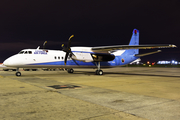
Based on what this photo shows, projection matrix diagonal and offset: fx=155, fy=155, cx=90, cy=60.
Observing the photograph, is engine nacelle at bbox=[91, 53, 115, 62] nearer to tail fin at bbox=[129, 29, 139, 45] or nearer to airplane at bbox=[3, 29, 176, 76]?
airplane at bbox=[3, 29, 176, 76]

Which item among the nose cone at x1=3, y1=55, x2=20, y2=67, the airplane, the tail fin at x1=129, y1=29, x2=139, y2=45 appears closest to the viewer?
the nose cone at x1=3, y1=55, x2=20, y2=67

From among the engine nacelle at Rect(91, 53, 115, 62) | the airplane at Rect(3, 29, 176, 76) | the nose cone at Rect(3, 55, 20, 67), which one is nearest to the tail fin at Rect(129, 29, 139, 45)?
the airplane at Rect(3, 29, 176, 76)

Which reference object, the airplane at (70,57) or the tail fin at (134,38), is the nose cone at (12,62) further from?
the tail fin at (134,38)

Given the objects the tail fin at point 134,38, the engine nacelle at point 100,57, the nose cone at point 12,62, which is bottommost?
the nose cone at point 12,62

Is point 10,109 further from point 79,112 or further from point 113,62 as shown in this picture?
point 113,62

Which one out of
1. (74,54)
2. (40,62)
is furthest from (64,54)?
(40,62)

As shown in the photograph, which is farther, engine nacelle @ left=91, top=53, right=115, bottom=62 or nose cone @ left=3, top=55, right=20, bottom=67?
engine nacelle @ left=91, top=53, right=115, bottom=62

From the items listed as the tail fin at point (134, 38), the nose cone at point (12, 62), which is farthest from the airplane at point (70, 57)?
the tail fin at point (134, 38)

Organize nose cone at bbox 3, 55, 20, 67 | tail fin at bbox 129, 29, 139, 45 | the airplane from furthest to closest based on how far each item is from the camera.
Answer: tail fin at bbox 129, 29, 139, 45, the airplane, nose cone at bbox 3, 55, 20, 67

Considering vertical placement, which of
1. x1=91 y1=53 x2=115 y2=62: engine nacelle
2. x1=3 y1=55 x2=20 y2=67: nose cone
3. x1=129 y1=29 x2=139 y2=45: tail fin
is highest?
x1=129 y1=29 x2=139 y2=45: tail fin

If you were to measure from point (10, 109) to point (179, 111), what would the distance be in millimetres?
5615

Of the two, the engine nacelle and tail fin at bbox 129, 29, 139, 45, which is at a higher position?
tail fin at bbox 129, 29, 139, 45

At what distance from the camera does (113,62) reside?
82.9ft

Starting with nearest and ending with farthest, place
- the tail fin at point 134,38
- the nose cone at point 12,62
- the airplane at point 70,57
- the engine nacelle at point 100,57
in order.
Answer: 1. the nose cone at point 12,62
2. the airplane at point 70,57
3. the engine nacelle at point 100,57
4. the tail fin at point 134,38
